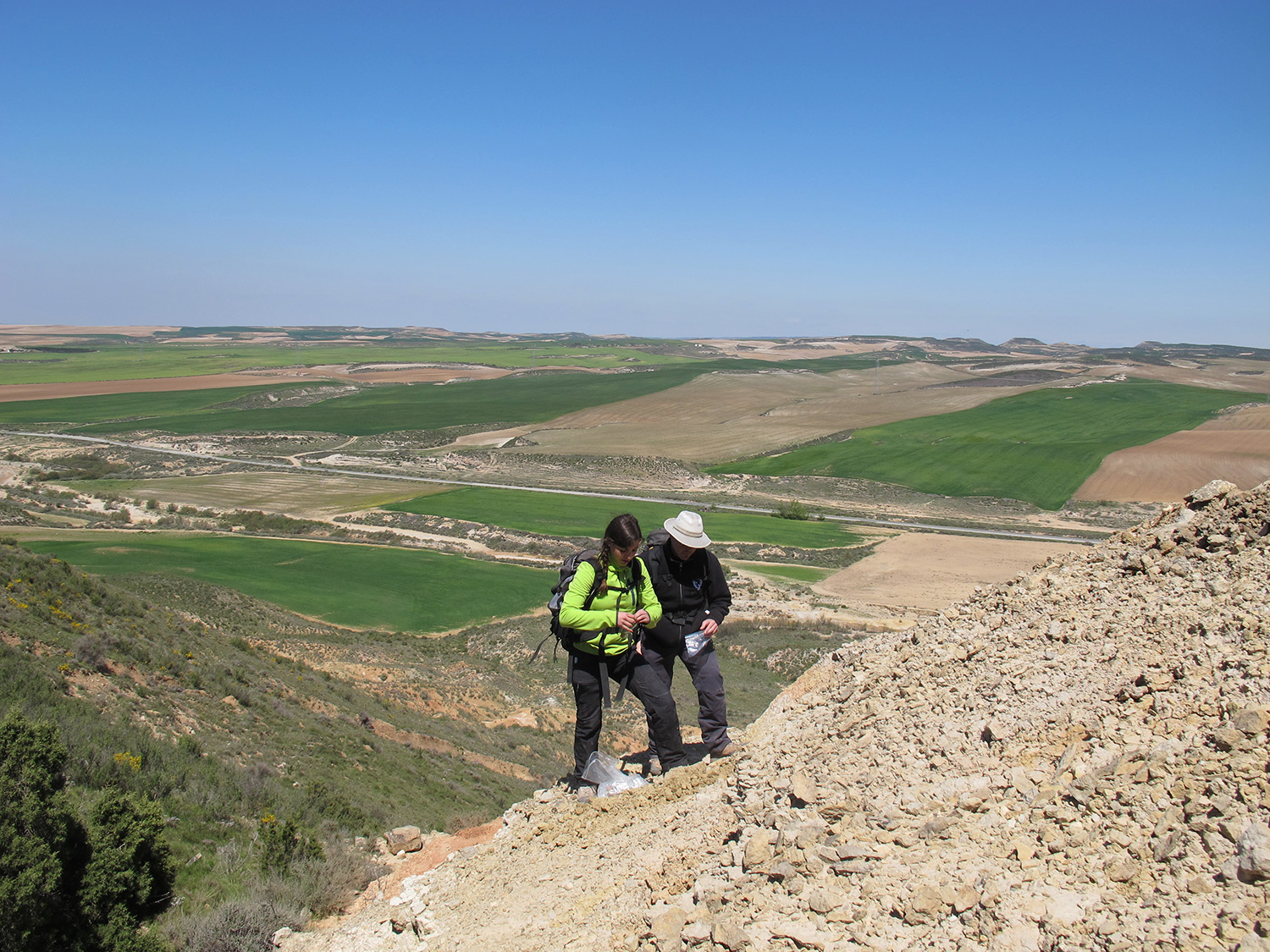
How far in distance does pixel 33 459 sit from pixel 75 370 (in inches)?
3575

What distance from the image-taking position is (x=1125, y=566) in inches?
282

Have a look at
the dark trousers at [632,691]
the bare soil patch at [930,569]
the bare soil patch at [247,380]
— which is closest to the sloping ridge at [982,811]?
the dark trousers at [632,691]

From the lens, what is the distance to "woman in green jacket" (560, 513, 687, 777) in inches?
273

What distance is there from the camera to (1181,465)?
6197cm

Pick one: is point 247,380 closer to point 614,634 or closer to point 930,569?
point 930,569

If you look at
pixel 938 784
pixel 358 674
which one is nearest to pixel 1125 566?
pixel 938 784

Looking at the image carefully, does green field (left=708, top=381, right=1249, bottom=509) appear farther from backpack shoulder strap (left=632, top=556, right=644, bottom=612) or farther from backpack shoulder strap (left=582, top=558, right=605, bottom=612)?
backpack shoulder strap (left=582, top=558, right=605, bottom=612)

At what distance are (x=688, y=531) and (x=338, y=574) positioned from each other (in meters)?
27.3

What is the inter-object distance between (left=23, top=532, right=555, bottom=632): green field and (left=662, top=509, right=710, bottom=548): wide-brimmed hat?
65.2ft

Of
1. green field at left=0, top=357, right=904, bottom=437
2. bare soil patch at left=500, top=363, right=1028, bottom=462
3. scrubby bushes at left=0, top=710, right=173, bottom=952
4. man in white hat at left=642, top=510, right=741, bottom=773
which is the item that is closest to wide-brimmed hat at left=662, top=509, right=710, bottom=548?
man in white hat at left=642, top=510, right=741, bottom=773

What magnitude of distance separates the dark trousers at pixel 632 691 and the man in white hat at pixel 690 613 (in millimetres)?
146

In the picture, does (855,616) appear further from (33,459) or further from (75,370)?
(75,370)

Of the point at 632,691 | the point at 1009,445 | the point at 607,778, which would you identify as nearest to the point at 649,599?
the point at 632,691

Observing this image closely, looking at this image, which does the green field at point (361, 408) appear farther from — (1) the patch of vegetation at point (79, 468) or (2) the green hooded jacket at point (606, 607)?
(2) the green hooded jacket at point (606, 607)
